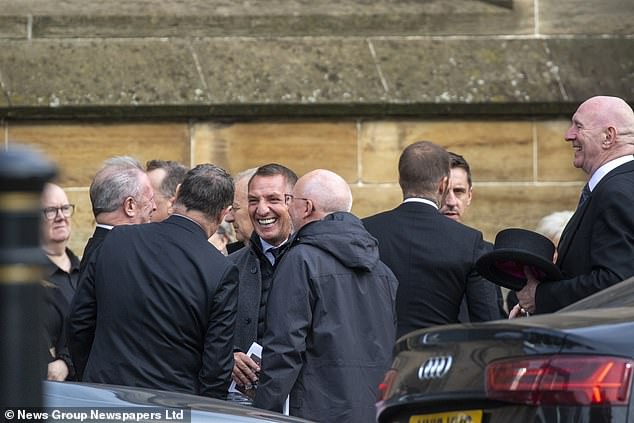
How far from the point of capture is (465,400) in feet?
14.7

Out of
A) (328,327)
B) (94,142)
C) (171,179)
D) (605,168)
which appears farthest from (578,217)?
(94,142)

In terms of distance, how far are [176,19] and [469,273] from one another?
3.62 metres

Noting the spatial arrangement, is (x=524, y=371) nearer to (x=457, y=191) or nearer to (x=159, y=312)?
(x=159, y=312)

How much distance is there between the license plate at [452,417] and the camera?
445 centimetres

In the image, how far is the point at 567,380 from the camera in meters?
4.19

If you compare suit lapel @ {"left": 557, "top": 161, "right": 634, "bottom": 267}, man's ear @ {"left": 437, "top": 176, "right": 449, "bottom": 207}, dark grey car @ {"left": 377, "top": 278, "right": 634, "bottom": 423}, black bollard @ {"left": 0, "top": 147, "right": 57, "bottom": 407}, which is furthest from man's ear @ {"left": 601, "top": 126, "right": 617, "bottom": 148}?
black bollard @ {"left": 0, "top": 147, "right": 57, "bottom": 407}

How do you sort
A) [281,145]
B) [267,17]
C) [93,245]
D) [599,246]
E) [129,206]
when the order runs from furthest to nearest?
[267,17]
[281,145]
[129,206]
[93,245]
[599,246]

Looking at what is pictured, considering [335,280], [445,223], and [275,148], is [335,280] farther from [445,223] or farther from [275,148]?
[275,148]

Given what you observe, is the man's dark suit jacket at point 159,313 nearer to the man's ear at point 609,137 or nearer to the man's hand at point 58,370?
the man's hand at point 58,370

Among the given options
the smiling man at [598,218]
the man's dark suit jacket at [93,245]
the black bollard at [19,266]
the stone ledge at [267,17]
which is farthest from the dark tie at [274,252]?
the black bollard at [19,266]

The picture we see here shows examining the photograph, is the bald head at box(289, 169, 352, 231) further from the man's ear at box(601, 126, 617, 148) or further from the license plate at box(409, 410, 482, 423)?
the license plate at box(409, 410, 482, 423)

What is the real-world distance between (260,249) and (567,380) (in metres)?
3.26

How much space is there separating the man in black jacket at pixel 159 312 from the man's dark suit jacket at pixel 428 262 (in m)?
1.06

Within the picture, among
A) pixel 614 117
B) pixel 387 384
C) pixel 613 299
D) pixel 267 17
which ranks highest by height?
pixel 267 17
